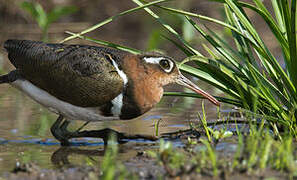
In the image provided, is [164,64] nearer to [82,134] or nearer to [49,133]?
[82,134]

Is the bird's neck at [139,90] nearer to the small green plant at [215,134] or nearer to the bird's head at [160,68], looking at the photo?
the bird's head at [160,68]

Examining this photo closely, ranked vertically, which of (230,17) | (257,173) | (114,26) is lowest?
(257,173)

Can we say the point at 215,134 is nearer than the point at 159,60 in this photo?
Yes

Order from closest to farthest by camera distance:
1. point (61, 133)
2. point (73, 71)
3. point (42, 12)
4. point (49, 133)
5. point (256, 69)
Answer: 1. point (256, 69)
2. point (73, 71)
3. point (61, 133)
4. point (49, 133)
5. point (42, 12)

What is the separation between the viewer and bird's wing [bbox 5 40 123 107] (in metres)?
5.67

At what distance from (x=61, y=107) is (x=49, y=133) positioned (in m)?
0.75

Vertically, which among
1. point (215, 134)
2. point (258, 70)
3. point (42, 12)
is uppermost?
point (42, 12)

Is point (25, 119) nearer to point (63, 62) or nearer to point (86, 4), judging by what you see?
point (63, 62)

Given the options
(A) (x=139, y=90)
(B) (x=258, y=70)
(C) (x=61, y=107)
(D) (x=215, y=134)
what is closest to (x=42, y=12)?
(C) (x=61, y=107)

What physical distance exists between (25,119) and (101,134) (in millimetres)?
1410

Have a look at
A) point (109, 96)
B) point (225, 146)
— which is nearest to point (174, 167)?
point (225, 146)

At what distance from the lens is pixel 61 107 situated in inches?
233

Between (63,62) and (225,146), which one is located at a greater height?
(63,62)

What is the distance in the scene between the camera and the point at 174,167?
4113 millimetres
